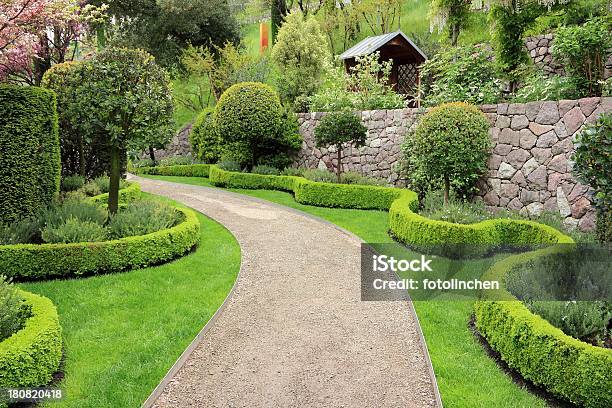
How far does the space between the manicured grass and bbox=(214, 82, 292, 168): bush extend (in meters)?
8.28

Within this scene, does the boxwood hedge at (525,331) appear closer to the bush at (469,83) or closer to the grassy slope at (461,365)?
the grassy slope at (461,365)

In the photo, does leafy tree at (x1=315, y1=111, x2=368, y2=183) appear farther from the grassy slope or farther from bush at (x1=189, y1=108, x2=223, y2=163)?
bush at (x1=189, y1=108, x2=223, y2=163)

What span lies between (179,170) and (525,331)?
18995 millimetres

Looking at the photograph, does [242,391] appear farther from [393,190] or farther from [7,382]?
[393,190]

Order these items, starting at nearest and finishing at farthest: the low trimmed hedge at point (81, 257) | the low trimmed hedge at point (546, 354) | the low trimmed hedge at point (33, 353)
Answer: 1. the low trimmed hedge at point (546, 354)
2. the low trimmed hedge at point (33, 353)
3. the low trimmed hedge at point (81, 257)

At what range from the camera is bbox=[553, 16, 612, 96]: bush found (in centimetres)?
1053

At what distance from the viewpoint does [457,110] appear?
934 centimetres

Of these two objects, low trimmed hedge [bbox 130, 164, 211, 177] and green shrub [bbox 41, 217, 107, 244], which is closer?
green shrub [bbox 41, 217, 107, 244]

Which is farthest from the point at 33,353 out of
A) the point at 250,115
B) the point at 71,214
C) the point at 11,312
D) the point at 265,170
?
the point at 265,170

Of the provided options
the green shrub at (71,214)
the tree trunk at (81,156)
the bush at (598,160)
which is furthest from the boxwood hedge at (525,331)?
the tree trunk at (81,156)

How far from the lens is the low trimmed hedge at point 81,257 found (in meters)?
6.96

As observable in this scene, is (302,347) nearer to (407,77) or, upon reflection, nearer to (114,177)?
(114,177)

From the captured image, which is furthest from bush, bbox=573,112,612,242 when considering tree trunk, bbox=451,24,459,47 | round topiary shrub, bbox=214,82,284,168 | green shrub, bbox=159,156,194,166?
green shrub, bbox=159,156,194,166

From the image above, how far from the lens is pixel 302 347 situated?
5129mm
